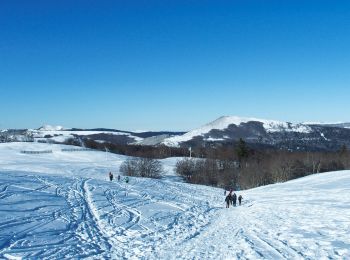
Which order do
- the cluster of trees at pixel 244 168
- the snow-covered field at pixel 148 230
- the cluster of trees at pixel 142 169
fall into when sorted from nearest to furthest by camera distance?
1. the snow-covered field at pixel 148 230
2. the cluster of trees at pixel 244 168
3. the cluster of trees at pixel 142 169

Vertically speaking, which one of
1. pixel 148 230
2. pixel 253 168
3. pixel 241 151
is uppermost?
pixel 241 151

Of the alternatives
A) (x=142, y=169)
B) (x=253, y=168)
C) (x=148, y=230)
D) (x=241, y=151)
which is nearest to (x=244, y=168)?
(x=253, y=168)

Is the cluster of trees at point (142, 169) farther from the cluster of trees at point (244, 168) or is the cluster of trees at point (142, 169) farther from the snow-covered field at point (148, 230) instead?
the snow-covered field at point (148, 230)

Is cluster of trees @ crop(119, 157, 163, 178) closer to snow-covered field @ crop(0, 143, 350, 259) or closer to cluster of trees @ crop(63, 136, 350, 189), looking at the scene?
cluster of trees @ crop(63, 136, 350, 189)

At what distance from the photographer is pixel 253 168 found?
3659 inches

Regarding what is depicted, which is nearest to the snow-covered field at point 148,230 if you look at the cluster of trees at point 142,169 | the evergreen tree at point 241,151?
the cluster of trees at point 142,169

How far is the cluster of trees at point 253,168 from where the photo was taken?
298ft

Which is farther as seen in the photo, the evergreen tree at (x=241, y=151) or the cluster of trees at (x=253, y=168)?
the evergreen tree at (x=241, y=151)

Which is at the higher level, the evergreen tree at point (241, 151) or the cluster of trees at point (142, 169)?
the evergreen tree at point (241, 151)

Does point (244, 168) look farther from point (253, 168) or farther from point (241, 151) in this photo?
point (241, 151)

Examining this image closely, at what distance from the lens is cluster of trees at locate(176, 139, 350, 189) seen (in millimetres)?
90688

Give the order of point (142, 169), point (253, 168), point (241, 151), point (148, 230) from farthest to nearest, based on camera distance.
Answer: point (241, 151), point (142, 169), point (253, 168), point (148, 230)

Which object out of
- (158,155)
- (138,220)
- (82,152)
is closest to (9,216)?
(138,220)

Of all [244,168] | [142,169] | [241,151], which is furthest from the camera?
[241,151]
